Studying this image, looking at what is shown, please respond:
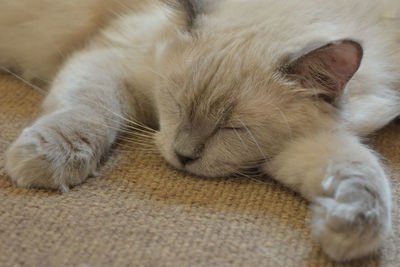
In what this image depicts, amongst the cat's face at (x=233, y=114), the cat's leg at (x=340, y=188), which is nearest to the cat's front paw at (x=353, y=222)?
the cat's leg at (x=340, y=188)

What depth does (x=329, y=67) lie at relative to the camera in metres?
1.32

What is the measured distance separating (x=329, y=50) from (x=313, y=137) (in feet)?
0.94

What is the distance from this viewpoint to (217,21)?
4.94 ft

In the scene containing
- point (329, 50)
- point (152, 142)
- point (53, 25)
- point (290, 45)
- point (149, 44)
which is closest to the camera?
point (329, 50)

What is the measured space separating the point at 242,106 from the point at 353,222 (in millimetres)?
456

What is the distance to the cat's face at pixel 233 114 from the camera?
1.37 metres

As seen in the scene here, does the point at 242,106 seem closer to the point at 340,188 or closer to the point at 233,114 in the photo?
the point at 233,114

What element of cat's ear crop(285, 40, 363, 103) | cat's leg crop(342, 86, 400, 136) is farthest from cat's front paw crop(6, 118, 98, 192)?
cat's leg crop(342, 86, 400, 136)

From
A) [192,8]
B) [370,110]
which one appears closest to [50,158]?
[192,8]

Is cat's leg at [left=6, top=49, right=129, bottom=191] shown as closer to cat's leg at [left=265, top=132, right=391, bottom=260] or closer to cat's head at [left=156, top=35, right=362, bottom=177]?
cat's head at [left=156, top=35, right=362, bottom=177]

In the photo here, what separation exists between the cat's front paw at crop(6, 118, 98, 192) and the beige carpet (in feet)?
0.11

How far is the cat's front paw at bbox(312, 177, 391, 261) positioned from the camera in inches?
43.7

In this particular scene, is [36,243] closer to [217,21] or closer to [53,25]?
[217,21]

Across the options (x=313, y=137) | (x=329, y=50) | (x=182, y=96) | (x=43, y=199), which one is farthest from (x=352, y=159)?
(x=43, y=199)
